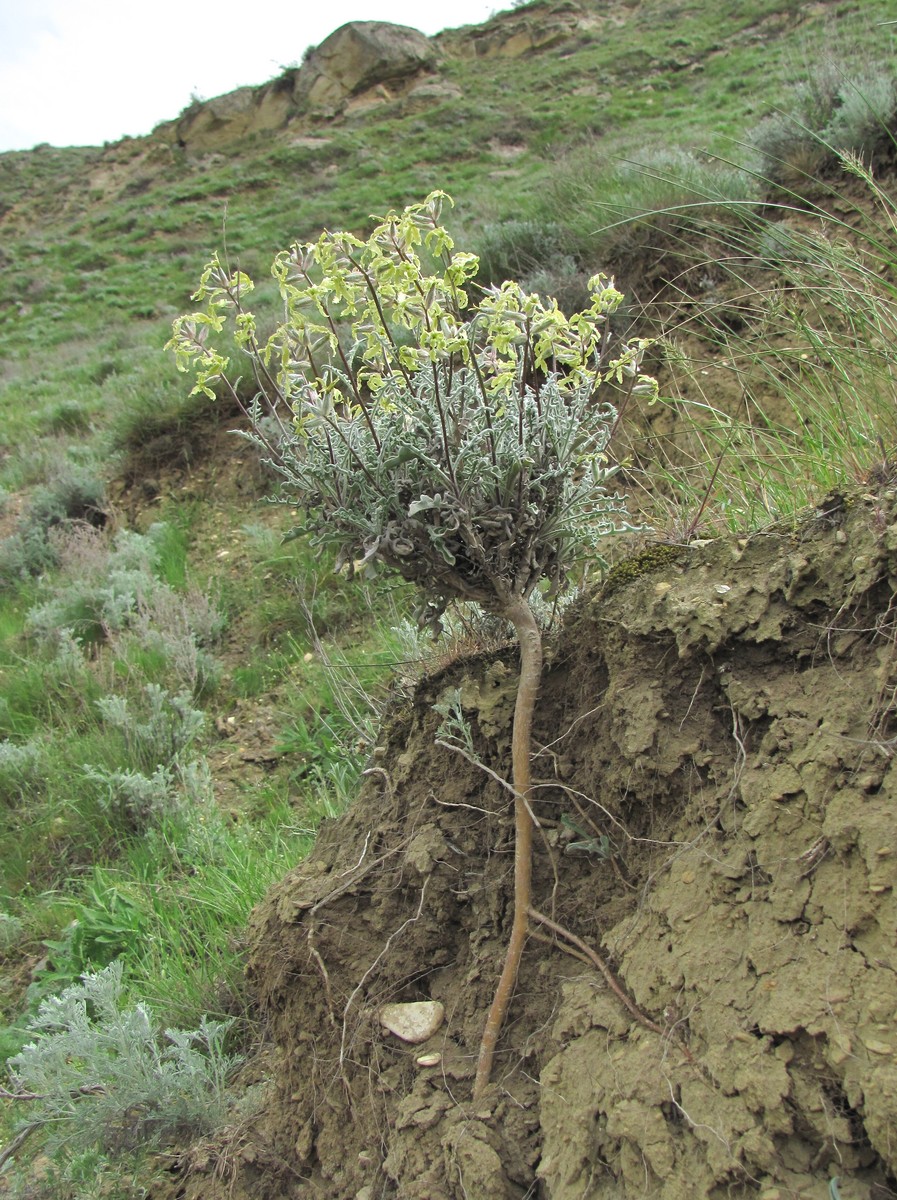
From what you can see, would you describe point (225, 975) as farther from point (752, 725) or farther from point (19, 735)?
point (19, 735)

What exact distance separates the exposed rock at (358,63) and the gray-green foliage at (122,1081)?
30.6 meters

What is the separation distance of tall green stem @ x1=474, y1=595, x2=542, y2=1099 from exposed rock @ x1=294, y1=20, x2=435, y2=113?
30335 millimetres

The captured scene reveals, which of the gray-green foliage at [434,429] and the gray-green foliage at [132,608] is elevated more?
the gray-green foliage at [434,429]

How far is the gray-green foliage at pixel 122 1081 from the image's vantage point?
1.71 m

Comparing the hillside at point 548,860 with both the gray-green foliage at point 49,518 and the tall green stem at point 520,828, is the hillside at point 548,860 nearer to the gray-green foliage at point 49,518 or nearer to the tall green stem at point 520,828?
the tall green stem at point 520,828

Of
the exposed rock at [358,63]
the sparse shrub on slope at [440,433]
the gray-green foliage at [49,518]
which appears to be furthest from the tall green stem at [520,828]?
the exposed rock at [358,63]

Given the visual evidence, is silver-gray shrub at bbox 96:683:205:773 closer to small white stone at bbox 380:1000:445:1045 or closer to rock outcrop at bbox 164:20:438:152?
small white stone at bbox 380:1000:445:1045

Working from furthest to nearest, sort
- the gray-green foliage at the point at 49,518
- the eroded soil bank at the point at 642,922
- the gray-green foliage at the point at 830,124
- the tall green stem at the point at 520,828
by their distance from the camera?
the gray-green foliage at the point at 49,518
the gray-green foliage at the point at 830,124
the tall green stem at the point at 520,828
the eroded soil bank at the point at 642,922

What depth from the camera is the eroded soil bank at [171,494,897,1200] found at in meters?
1.07

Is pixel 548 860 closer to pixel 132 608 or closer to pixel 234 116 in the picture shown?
pixel 132 608

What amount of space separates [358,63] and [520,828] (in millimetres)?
32146

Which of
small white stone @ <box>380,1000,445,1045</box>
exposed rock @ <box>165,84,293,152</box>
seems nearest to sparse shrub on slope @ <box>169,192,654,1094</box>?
small white stone @ <box>380,1000,445,1045</box>

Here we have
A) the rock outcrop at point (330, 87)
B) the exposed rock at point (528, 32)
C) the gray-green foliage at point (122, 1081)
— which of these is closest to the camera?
the gray-green foliage at point (122, 1081)

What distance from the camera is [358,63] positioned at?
2745 cm
